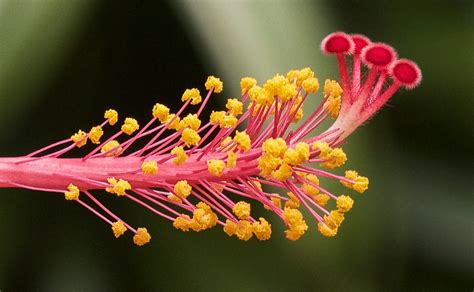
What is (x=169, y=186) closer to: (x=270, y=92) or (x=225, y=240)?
(x=270, y=92)

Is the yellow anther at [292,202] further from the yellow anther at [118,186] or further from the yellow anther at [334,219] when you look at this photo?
the yellow anther at [118,186]

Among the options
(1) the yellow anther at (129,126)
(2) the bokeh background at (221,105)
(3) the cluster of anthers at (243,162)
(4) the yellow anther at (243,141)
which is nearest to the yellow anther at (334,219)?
(3) the cluster of anthers at (243,162)

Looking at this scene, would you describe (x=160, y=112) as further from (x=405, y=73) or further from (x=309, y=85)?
(x=405, y=73)

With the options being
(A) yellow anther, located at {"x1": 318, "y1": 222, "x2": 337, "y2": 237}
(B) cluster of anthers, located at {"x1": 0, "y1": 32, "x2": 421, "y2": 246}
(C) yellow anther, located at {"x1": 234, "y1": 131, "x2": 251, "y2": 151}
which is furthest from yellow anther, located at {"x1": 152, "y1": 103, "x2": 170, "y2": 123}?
(A) yellow anther, located at {"x1": 318, "y1": 222, "x2": 337, "y2": 237}

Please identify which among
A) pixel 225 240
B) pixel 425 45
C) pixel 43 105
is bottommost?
pixel 225 240

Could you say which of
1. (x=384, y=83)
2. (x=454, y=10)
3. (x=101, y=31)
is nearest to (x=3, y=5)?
(x=101, y=31)

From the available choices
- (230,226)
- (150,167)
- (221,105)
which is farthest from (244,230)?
(221,105)
